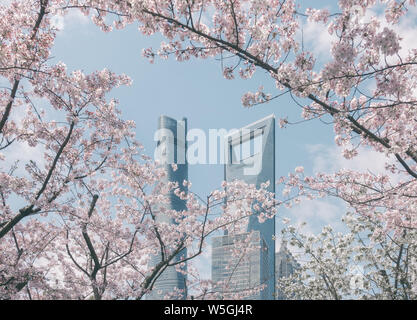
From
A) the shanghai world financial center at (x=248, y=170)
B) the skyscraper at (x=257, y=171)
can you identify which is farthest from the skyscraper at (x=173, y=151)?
the skyscraper at (x=257, y=171)

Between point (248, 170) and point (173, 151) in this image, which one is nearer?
point (248, 170)

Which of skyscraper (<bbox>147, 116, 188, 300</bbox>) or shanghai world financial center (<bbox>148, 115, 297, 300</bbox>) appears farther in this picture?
skyscraper (<bbox>147, 116, 188, 300</bbox>)

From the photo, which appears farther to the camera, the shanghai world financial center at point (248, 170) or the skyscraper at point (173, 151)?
the skyscraper at point (173, 151)

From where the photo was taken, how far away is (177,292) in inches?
562

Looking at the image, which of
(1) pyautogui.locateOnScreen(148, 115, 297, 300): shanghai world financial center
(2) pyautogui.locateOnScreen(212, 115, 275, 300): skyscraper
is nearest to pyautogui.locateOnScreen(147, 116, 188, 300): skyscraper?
(1) pyautogui.locateOnScreen(148, 115, 297, 300): shanghai world financial center

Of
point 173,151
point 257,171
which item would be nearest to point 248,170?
point 257,171

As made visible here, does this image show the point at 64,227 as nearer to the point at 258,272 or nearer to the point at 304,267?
the point at 304,267

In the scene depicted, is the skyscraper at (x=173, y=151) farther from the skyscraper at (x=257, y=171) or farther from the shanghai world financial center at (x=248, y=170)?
the skyscraper at (x=257, y=171)

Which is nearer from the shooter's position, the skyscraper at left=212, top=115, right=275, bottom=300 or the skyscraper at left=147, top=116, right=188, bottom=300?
the skyscraper at left=212, top=115, right=275, bottom=300

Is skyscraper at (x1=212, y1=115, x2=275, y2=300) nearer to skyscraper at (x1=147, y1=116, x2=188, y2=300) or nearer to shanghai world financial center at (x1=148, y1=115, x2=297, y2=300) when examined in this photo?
shanghai world financial center at (x1=148, y1=115, x2=297, y2=300)

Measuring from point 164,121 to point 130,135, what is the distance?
5522 inches

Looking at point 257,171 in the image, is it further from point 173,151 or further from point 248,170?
point 173,151

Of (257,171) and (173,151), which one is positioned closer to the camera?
(257,171)

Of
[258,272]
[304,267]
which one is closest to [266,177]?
[258,272]
